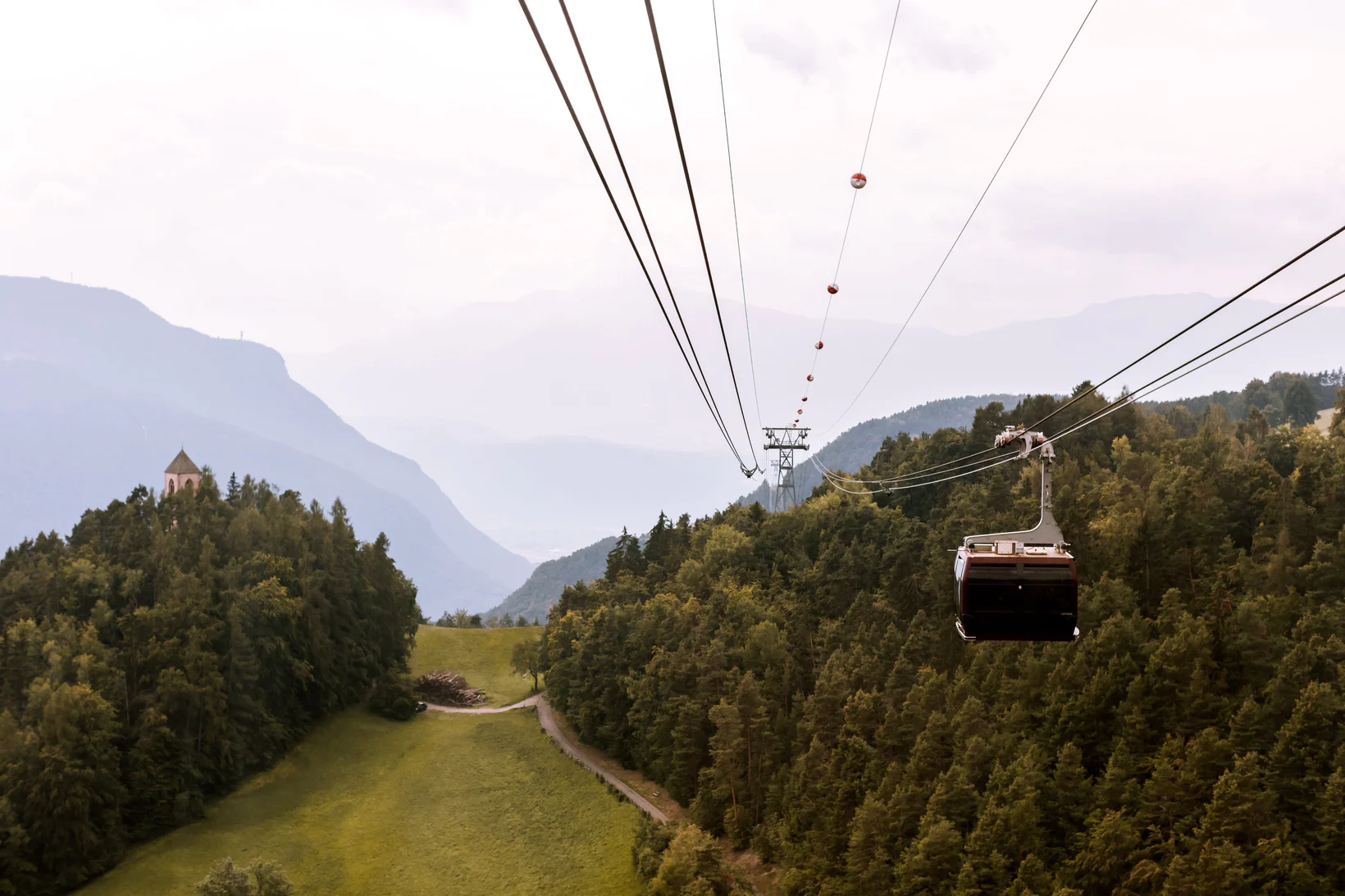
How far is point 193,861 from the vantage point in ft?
218

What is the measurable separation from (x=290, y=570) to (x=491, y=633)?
46.8 meters

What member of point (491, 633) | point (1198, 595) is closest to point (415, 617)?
point (491, 633)

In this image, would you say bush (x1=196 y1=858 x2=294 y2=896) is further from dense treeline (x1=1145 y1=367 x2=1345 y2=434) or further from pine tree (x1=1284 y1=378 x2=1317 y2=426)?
pine tree (x1=1284 y1=378 x2=1317 y2=426)

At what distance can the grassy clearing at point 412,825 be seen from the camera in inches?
2534

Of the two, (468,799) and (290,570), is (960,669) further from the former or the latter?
(290,570)

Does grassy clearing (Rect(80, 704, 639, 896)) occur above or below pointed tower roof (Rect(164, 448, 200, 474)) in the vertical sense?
below

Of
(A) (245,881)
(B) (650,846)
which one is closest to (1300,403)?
(B) (650,846)

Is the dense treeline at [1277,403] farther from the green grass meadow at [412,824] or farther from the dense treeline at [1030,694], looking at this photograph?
the green grass meadow at [412,824]

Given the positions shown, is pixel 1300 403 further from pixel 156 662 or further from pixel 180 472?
pixel 180 472

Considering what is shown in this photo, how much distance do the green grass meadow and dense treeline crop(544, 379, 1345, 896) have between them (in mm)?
7337

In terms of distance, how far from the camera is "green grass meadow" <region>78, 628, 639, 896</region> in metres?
64.4

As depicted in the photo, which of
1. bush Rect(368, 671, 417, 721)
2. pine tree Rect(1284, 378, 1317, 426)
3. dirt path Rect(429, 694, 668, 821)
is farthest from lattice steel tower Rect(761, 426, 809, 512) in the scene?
pine tree Rect(1284, 378, 1317, 426)

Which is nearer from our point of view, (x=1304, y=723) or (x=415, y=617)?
(x=1304, y=723)

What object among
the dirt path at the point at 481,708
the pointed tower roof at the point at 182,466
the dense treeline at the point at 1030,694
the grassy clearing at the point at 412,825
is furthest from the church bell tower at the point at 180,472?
the dense treeline at the point at 1030,694
